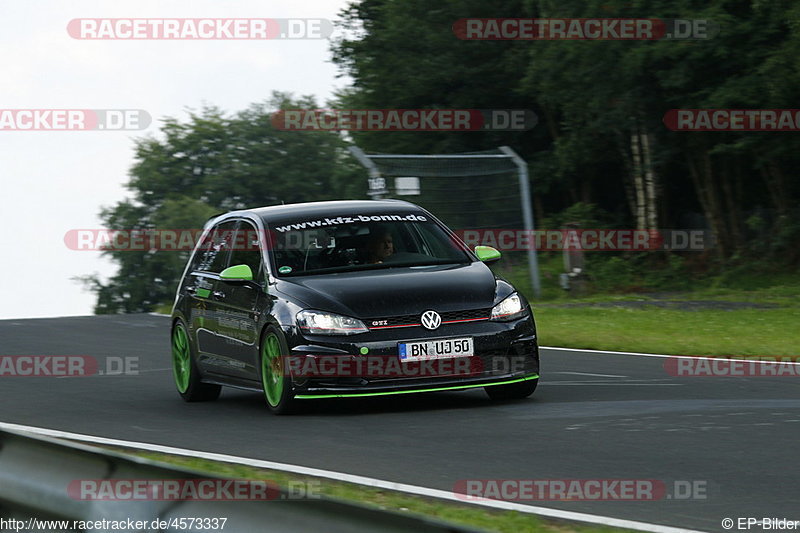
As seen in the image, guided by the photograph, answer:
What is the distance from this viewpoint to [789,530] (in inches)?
237

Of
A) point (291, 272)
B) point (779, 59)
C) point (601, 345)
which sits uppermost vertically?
point (779, 59)

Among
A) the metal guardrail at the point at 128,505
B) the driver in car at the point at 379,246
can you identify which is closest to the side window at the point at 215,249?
the driver in car at the point at 379,246

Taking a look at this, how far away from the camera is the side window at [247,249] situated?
11906 millimetres

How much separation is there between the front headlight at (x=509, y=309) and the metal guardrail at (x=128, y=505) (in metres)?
5.90

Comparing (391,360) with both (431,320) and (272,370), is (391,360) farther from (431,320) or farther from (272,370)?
(272,370)

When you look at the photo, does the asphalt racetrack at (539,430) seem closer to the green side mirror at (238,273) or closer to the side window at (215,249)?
the green side mirror at (238,273)

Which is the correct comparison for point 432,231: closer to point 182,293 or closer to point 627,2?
point 182,293

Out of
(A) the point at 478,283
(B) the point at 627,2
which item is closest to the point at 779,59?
(B) the point at 627,2

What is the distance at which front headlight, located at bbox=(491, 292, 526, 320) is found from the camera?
1095cm

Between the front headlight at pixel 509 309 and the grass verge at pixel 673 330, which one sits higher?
the front headlight at pixel 509 309

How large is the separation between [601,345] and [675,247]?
762 inches

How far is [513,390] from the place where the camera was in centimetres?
1134

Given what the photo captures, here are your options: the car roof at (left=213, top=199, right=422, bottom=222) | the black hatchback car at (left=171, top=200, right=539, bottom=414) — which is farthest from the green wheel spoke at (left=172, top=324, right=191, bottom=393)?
the car roof at (left=213, top=199, right=422, bottom=222)

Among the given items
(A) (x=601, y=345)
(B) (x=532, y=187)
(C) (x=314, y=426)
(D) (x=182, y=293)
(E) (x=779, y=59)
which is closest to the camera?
(C) (x=314, y=426)
